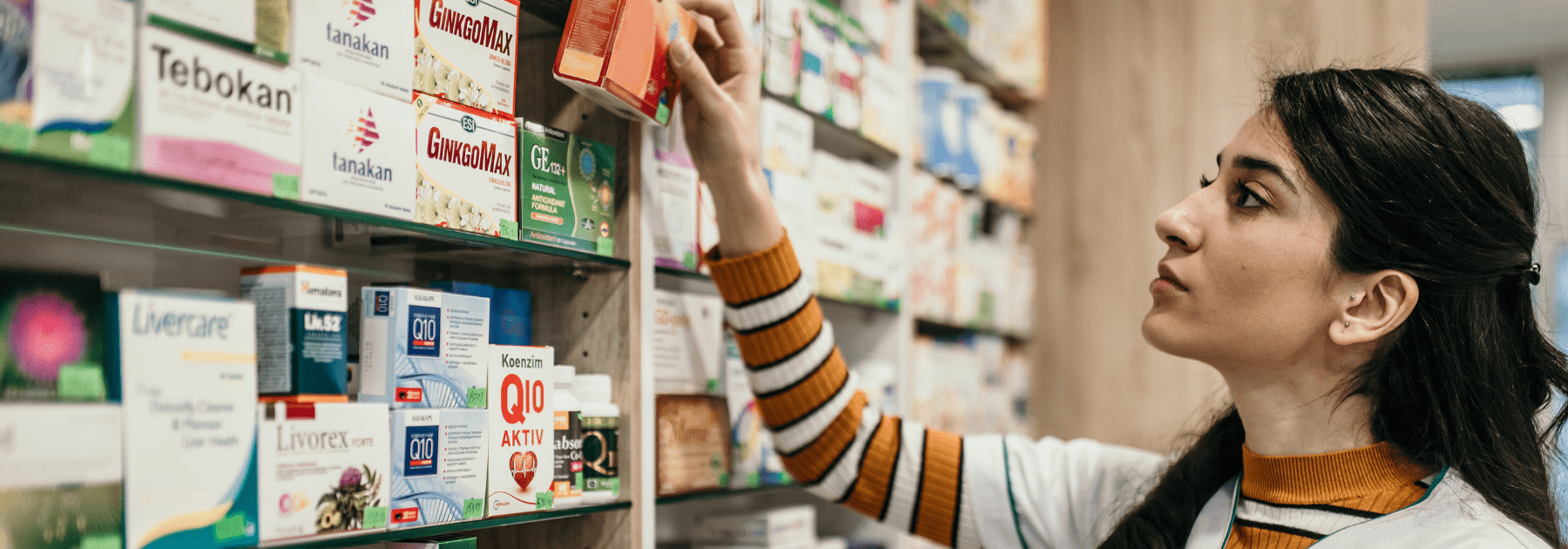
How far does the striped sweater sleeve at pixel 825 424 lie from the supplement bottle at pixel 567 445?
0.40 m

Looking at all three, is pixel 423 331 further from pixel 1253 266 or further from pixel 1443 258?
pixel 1443 258

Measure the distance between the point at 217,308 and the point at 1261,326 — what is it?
5.32 feet

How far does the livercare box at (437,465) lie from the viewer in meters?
1.48

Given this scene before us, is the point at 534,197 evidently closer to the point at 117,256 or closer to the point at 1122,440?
the point at 117,256

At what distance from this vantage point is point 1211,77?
13.8ft

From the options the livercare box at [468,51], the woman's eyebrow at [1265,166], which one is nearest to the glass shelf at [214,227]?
the livercare box at [468,51]

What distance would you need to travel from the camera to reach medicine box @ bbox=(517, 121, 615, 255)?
175 cm

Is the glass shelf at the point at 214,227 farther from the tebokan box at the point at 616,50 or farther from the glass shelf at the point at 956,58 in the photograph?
the glass shelf at the point at 956,58

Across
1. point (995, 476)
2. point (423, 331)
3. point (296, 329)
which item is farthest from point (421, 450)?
point (995, 476)

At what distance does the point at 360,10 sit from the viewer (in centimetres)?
144

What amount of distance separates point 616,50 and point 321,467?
76cm

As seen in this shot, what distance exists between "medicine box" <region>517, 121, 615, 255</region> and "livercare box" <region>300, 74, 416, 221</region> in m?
0.26

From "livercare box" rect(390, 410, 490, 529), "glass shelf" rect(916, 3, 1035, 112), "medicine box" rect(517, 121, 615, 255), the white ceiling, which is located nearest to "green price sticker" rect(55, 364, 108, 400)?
"livercare box" rect(390, 410, 490, 529)

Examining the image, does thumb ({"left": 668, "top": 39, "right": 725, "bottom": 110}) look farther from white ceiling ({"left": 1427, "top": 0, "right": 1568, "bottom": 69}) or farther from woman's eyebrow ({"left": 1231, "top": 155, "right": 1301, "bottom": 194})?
white ceiling ({"left": 1427, "top": 0, "right": 1568, "bottom": 69})
